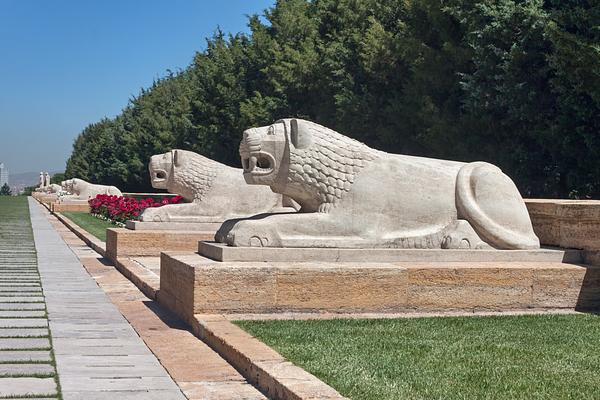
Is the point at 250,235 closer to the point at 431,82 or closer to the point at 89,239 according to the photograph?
the point at 89,239

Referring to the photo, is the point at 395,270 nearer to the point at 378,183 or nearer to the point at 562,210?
the point at 378,183

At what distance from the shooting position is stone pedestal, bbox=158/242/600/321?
7473 millimetres

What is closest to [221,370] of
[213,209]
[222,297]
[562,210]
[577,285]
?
[222,297]

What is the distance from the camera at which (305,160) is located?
28.5ft

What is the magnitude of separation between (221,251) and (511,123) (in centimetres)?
1430

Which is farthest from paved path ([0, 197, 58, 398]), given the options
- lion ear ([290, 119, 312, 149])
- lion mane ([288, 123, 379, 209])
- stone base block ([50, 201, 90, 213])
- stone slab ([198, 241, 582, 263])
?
stone base block ([50, 201, 90, 213])

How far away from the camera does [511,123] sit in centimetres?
2086

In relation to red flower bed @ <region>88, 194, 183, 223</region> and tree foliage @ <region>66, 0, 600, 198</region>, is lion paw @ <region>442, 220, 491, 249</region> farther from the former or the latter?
red flower bed @ <region>88, 194, 183, 223</region>

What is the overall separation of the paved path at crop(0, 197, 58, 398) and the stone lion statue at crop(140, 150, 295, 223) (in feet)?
8.44

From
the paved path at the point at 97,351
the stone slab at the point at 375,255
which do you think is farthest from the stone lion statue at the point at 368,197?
the paved path at the point at 97,351

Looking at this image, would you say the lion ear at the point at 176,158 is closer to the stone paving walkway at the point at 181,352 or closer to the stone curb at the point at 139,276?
the stone curb at the point at 139,276

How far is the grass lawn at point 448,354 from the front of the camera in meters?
4.97

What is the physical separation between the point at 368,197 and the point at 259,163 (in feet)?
3.93

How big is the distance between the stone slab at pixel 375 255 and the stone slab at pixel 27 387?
2794 millimetres
